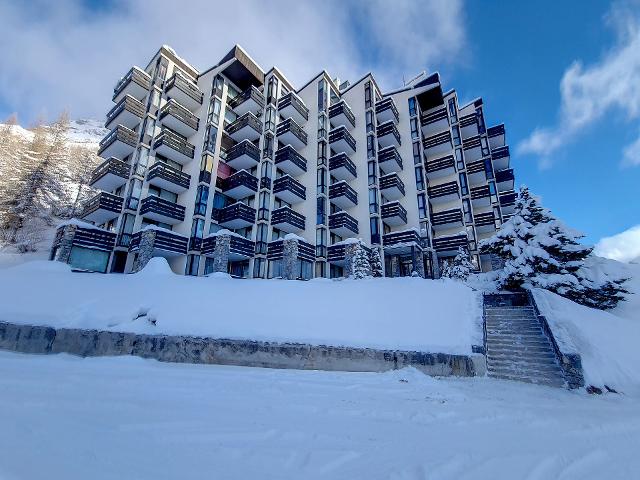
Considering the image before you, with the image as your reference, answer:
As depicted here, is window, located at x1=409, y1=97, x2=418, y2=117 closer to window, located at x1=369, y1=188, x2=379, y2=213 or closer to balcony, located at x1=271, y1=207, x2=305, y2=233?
window, located at x1=369, y1=188, x2=379, y2=213

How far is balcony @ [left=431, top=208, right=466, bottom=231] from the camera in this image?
1219 inches

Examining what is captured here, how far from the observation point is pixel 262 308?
1271 cm

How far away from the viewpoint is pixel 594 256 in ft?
56.1

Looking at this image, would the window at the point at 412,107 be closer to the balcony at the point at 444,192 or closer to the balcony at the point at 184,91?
the balcony at the point at 444,192

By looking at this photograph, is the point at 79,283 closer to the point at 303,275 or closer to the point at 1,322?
the point at 1,322

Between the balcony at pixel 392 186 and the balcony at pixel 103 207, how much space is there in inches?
1038

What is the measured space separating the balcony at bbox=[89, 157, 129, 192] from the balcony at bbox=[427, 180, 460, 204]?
3199cm

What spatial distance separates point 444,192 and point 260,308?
27.5m


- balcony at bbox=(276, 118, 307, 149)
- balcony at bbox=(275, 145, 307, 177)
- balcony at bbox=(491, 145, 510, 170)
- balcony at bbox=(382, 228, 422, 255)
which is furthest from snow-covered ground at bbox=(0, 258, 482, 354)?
balcony at bbox=(491, 145, 510, 170)

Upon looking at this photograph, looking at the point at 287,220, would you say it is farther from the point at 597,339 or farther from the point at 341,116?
the point at 597,339

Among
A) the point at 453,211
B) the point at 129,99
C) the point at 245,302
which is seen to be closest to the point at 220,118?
the point at 129,99

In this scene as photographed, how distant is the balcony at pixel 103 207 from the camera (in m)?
24.7

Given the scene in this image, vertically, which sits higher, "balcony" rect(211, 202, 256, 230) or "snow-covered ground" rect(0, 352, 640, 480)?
"balcony" rect(211, 202, 256, 230)

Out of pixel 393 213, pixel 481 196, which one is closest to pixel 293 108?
pixel 393 213
